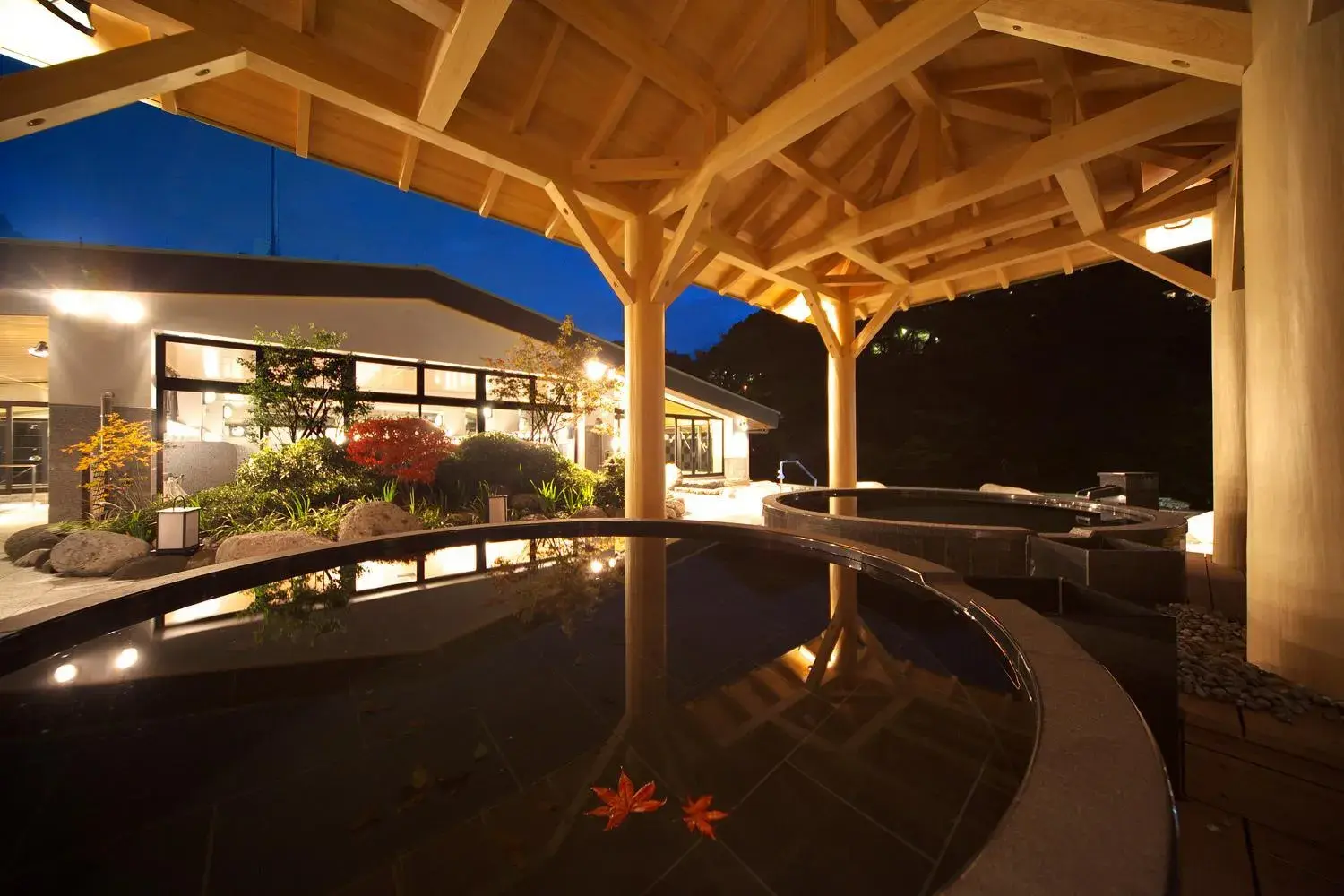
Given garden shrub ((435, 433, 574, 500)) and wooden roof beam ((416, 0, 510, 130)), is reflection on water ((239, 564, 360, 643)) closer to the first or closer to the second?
wooden roof beam ((416, 0, 510, 130))

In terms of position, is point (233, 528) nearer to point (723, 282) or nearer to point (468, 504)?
point (468, 504)

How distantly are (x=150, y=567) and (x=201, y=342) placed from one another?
4.09 m

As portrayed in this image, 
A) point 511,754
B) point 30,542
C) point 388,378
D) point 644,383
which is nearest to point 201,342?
point 388,378

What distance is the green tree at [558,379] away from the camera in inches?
346

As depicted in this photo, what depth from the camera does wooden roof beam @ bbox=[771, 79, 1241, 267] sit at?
121 inches

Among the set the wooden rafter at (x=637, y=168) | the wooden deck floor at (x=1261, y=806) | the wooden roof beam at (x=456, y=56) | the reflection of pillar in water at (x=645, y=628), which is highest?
the wooden rafter at (x=637, y=168)

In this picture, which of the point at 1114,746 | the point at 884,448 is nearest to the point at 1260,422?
the point at 1114,746

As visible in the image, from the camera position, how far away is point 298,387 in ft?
22.1

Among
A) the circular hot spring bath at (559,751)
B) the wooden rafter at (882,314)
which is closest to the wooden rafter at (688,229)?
the circular hot spring bath at (559,751)

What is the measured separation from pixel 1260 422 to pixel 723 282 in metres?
6.20

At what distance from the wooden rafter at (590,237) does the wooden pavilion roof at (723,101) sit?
0.08 ft

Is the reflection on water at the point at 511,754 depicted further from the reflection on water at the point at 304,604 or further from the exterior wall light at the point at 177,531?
the exterior wall light at the point at 177,531

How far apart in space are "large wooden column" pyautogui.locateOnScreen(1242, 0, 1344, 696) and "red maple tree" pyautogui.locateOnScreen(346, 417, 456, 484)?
7.46 metres

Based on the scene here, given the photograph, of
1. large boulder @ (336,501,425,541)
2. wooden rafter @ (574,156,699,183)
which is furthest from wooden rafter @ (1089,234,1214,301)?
large boulder @ (336,501,425,541)
